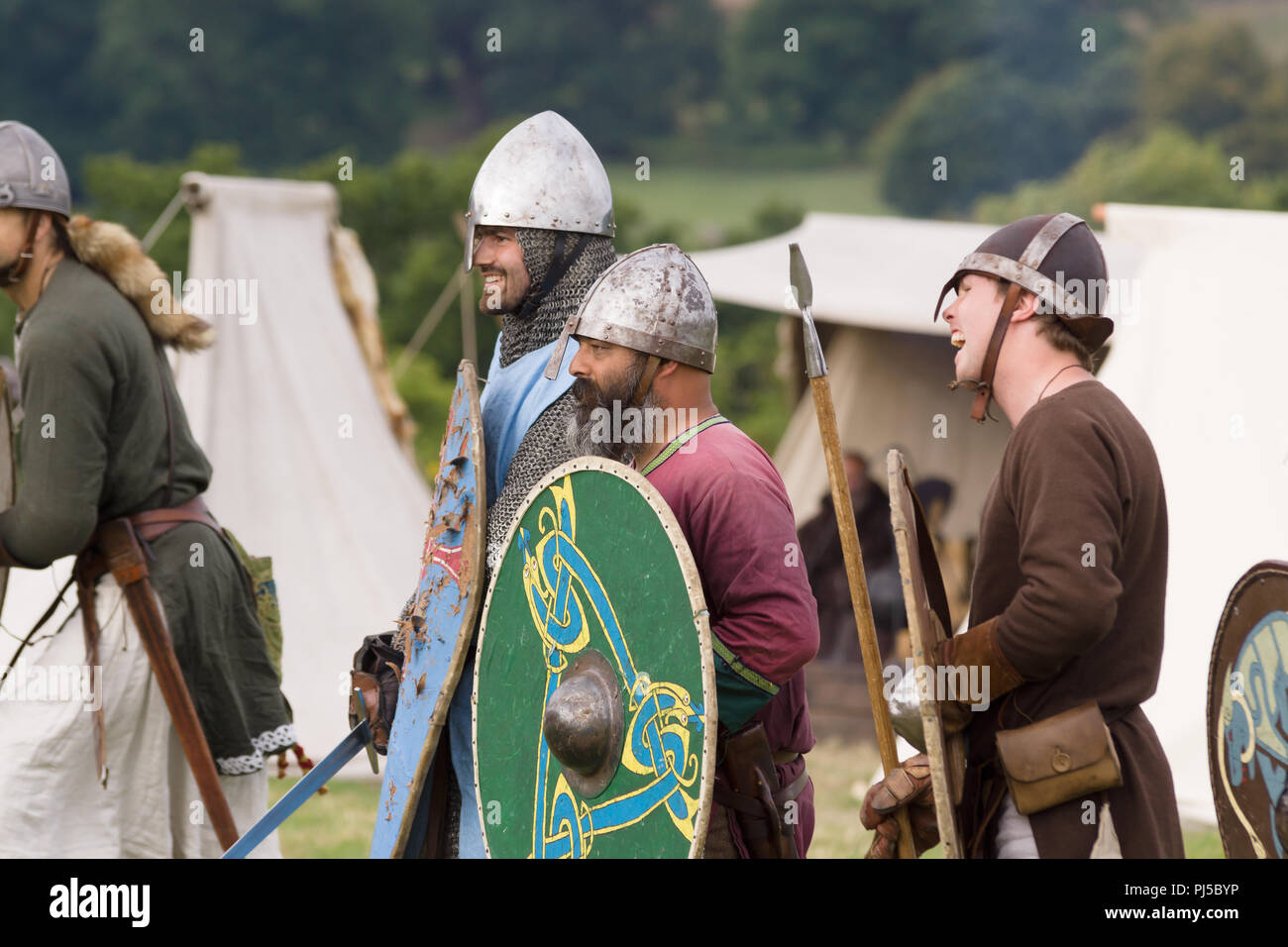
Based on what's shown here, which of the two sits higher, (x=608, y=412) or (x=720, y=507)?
(x=608, y=412)

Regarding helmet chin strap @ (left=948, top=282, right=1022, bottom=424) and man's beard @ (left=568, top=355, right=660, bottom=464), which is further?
man's beard @ (left=568, top=355, right=660, bottom=464)

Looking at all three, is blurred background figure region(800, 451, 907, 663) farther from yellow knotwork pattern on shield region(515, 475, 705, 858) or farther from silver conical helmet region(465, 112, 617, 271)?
yellow knotwork pattern on shield region(515, 475, 705, 858)

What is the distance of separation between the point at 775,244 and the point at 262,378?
3.34 m

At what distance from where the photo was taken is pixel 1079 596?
2664mm

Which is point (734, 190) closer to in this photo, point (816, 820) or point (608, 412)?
point (816, 820)

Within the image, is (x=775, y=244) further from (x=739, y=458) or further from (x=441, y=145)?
(x=441, y=145)

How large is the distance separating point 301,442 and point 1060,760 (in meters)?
5.52


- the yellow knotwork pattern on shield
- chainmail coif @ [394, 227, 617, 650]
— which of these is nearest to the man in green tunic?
chainmail coif @ [394, 227, 617, 650]

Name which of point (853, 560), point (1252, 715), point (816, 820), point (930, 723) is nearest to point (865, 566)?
point (816, 820)

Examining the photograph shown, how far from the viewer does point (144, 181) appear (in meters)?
17.1

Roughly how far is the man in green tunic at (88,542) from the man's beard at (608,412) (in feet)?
4.02

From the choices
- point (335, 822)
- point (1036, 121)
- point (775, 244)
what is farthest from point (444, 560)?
point (1036, 121)

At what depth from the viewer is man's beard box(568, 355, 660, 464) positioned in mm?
3141

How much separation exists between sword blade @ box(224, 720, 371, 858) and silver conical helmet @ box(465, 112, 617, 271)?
103cm
